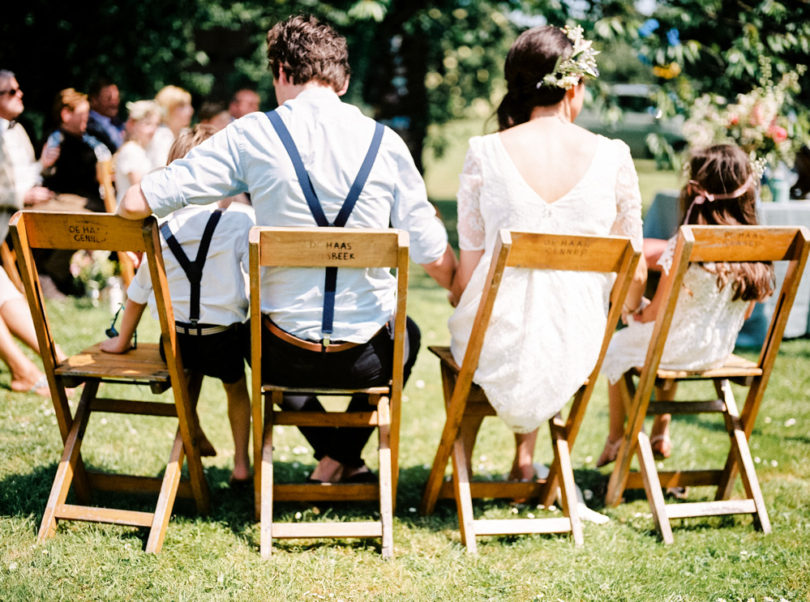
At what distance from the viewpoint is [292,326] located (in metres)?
2.82

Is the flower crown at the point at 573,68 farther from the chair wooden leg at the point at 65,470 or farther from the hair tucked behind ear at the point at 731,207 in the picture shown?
the chair wooden leg at the point at 65,470

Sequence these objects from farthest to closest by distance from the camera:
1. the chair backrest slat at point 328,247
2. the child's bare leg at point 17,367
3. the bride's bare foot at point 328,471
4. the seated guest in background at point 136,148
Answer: the seated guest in background at point 136,148 → the child's bare leg at point 17,367 → the bride's bare foot at point 328,471 → the chair backrest slat at point 328,247

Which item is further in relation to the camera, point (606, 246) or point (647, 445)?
point (647, 445)

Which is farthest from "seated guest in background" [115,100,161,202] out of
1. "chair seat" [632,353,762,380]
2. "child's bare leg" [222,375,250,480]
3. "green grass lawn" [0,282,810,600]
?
"chair seat" [632,353,762,380]

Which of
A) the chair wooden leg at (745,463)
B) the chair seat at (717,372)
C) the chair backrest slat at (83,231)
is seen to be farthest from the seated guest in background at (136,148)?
the chair wooden leg at (745,463)

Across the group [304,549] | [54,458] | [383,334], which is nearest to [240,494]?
[304,549]

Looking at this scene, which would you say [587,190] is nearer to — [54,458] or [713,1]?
[54,458]

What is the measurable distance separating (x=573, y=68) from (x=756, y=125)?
12.1 feet

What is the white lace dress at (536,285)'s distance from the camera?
2.89 meters

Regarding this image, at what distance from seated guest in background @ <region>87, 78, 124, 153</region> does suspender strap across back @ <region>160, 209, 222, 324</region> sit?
15.1 ft

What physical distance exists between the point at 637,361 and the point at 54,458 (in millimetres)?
2828

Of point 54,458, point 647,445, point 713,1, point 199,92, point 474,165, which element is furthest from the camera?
point 199,92

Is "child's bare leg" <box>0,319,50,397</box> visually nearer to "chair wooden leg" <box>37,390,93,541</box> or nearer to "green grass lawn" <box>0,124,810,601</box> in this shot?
"green grass lawn" <box>0,124,810,601</box>

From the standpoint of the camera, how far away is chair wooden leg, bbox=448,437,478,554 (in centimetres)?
304
